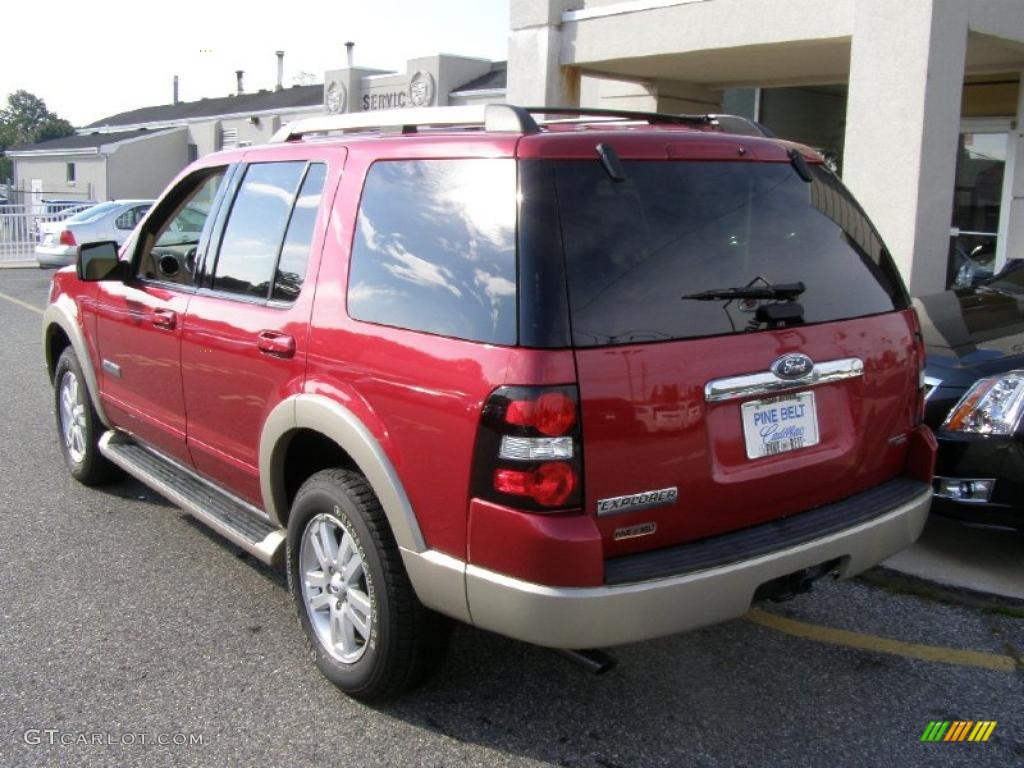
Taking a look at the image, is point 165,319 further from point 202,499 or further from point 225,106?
point 225,106

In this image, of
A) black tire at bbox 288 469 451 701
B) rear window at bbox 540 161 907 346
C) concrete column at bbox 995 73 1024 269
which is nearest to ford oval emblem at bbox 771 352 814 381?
rear window at bbox 540 161 907 346

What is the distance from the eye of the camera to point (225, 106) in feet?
153

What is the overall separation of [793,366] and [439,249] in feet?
3.80

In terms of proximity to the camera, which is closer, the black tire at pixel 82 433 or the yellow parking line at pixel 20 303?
the black tire at pixel 82 433

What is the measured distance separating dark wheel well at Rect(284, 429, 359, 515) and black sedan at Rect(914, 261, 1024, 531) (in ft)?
8.90

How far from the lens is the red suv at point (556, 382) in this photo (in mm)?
2857

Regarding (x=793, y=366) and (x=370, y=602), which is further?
(x=370, y=602)

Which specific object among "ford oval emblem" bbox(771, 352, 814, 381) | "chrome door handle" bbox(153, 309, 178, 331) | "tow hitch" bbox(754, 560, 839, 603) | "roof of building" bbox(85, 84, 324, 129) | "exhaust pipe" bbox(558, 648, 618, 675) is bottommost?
"exhaust pipe" bbox(558, 648, 618, 675)

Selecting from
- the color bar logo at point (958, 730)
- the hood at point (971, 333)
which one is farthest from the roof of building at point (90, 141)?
the color bar logo at point (958, 730)

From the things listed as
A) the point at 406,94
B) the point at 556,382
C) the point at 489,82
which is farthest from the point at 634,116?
→ the point at 489,82

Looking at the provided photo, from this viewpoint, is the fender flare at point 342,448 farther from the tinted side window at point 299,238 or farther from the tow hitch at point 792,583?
the tow hitch at point 792,583

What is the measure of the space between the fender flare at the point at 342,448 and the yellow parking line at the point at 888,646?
1.83 metres

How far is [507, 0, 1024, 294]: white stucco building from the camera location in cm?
776

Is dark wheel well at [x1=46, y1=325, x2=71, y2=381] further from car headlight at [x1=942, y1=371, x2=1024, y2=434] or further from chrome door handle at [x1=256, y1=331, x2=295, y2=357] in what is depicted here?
car headlight at [x1=942, y1=371, x2=1024, y2=434]
